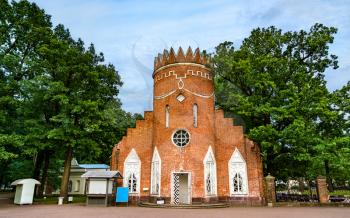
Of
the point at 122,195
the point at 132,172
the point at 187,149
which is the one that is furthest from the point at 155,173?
the point at 187,149

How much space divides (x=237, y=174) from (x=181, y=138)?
527 centimetres

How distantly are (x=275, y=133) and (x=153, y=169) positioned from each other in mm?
A: 9923

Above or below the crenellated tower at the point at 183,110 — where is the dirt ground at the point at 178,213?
below

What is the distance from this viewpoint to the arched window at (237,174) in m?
21.3

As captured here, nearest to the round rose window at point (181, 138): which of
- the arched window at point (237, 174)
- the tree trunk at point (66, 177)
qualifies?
the arched window at point (237, 174)

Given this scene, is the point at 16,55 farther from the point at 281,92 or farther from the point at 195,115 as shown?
the point at 281,92

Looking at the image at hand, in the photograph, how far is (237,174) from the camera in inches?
853

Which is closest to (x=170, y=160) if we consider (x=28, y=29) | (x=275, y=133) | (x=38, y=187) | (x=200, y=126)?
(x=200, y=126)

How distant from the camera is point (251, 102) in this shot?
23.4 meters

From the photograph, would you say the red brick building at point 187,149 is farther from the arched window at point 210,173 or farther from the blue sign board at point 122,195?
the blue sign board at point 122,195

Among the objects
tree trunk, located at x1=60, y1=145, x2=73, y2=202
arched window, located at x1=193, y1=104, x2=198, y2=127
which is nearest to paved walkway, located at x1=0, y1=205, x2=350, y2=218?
tree trunk, located at x1=60, y1=145, x2=73, y2=202

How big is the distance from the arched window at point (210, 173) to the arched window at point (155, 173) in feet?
11.9

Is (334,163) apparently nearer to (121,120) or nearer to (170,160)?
(170,160)

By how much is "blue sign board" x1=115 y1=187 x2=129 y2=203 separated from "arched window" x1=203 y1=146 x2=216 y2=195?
602cm
